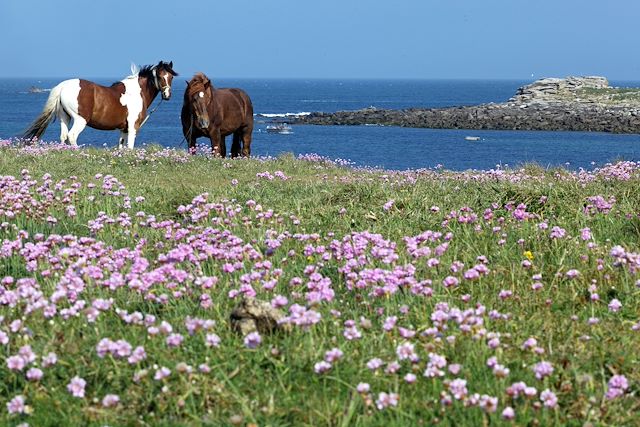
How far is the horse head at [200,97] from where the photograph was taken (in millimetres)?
17922

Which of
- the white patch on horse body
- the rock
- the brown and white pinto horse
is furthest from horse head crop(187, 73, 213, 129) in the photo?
the rock

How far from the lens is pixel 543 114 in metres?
88.8

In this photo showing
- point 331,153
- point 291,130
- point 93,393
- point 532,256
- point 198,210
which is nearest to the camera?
point 93,393

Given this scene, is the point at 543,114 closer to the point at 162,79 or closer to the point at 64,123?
the point at 162,79

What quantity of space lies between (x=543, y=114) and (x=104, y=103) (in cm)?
7451

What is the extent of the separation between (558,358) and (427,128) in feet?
283

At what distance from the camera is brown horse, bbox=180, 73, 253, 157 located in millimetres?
17984

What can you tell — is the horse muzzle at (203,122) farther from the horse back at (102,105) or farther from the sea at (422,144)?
the sea at (422,144)

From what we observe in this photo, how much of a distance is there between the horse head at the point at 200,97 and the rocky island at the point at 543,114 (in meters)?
66.6

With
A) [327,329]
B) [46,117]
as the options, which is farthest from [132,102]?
[327,329]

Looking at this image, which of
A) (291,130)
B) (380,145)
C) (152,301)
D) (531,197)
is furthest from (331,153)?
(152,301)

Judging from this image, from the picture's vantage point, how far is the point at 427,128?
294ft

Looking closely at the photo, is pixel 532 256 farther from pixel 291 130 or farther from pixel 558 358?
pixel 291 130

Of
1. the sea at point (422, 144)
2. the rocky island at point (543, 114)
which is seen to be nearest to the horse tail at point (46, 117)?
the sea at point (422, 144)
